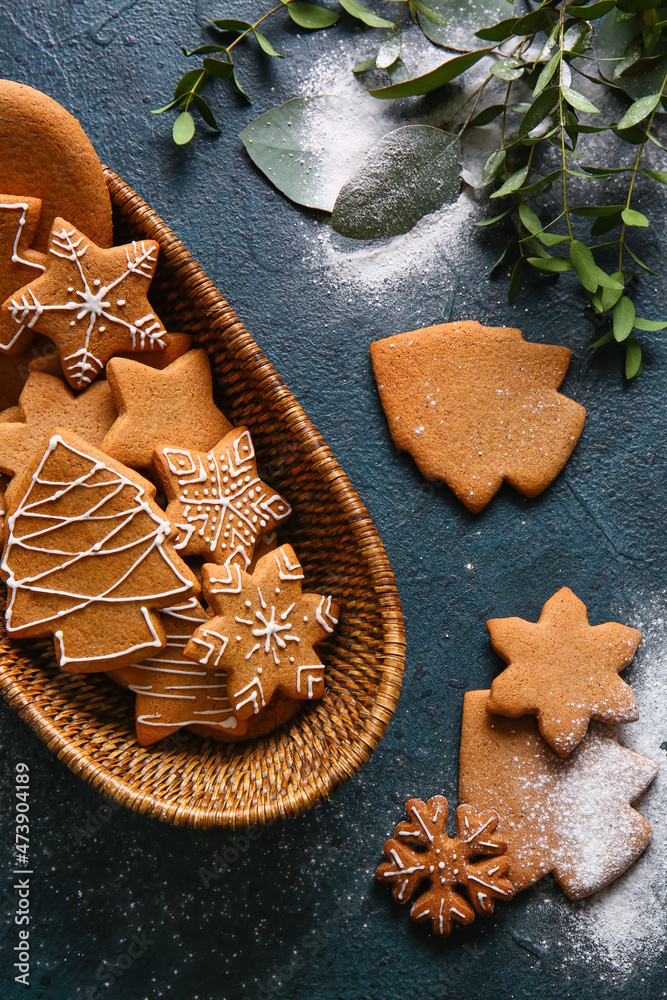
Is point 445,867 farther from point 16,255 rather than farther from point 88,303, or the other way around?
point 16,255

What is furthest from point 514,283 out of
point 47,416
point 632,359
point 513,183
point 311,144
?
point 47,416

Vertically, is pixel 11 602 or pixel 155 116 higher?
pixel 155 116

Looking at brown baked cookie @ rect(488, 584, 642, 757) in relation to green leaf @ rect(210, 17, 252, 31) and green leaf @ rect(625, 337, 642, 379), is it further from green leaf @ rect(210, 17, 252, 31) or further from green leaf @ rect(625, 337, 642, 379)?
green leaf @ rect(210, 17, 252, 31)

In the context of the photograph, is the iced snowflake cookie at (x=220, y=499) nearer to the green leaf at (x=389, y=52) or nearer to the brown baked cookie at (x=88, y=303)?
the brown baked cookie at (x=88, y=303)

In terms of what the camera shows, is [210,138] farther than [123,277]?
Yes

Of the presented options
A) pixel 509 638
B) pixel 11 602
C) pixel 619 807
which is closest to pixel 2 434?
pixel 11 602

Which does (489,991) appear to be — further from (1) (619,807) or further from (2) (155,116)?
(2) (155,116)
